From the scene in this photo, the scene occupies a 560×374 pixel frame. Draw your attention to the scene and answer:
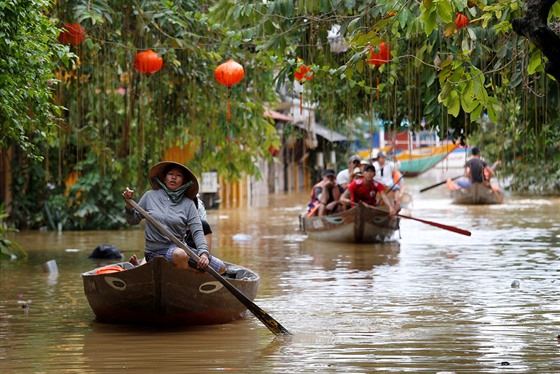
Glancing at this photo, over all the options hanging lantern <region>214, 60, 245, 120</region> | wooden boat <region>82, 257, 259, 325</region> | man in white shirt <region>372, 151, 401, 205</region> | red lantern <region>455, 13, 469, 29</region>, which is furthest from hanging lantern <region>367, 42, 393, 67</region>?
man in white shirt <region>372, 151, 401, 205</region>

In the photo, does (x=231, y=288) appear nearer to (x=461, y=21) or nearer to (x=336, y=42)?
(x=461, y=21)

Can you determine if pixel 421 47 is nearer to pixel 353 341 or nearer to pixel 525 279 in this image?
pixel 525 279

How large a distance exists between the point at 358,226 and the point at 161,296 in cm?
1054

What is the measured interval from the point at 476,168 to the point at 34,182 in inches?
562

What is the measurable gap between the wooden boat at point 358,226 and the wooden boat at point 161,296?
959 centimetres

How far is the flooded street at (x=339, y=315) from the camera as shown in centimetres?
913

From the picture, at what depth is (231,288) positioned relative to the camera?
35.1 ft

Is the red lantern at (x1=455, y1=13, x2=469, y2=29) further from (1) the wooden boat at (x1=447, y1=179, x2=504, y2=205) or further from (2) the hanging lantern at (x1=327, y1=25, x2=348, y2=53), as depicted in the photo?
(1) the wooden boat at (x1=447, y1=179, x2=504, y2=205)

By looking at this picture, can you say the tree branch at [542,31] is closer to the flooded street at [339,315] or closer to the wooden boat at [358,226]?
the flooded street at [339,315]

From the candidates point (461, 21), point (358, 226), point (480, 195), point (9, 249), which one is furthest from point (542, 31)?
point (480, 195)

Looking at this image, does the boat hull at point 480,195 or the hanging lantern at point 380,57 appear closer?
the hanging lantern at point 380,57

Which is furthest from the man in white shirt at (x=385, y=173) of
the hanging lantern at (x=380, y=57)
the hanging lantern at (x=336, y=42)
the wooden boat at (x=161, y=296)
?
the wooden boat at (x=161, y=296)

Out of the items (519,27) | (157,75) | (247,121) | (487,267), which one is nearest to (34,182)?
(247,121)

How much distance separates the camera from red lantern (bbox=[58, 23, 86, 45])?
15.0 m
